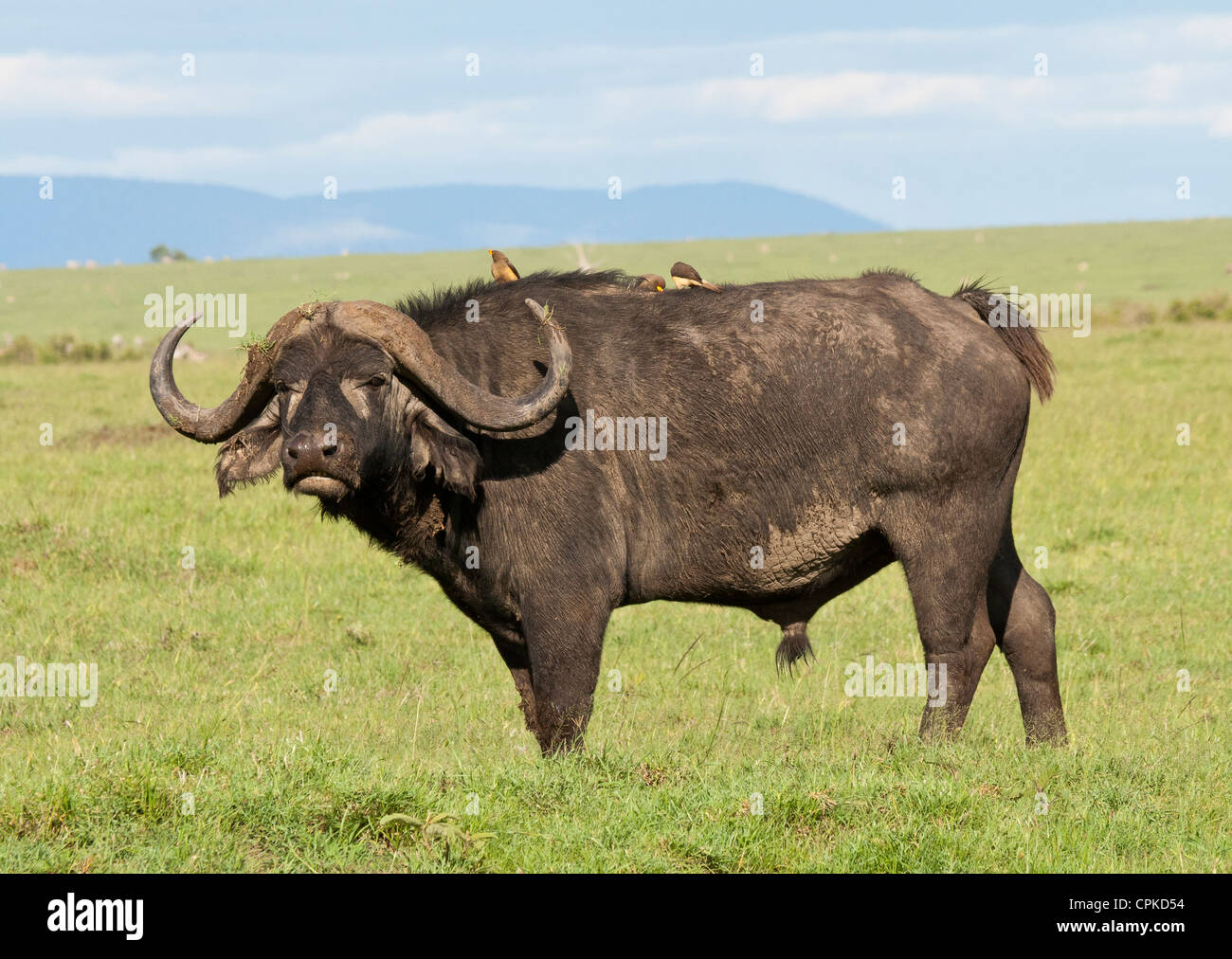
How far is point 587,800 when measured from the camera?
5863 mm

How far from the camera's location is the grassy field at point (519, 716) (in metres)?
5.44

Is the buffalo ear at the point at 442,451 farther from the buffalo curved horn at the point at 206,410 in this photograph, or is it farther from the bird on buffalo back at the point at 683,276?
the bird on buffalo back at the point at 683,276

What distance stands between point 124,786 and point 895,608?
7190 millimetres

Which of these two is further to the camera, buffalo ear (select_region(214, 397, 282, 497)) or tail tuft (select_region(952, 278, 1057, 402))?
tail tuft (select_region(952, 278, 1057, 402))

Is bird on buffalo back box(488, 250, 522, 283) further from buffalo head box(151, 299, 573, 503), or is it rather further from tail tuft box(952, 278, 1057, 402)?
tail tuft box(952, 278, 1057, 402)

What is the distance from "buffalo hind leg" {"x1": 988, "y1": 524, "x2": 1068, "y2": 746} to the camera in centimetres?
771

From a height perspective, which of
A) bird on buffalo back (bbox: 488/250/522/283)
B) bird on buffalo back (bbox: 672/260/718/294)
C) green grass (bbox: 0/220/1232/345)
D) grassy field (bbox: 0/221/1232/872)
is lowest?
grassy field (bbox: 0/221/1232/872)

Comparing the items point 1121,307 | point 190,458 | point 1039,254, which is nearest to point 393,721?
point 190,458

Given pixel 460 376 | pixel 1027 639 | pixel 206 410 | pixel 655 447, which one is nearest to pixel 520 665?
pixel 655 447

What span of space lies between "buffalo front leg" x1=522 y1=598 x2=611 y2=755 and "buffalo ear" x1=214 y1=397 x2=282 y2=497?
150 centimetres

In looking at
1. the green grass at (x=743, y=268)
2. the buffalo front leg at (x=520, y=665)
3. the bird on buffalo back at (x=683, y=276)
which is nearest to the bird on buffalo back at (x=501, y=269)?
the bird on buffalo back at (x=683, y=276)

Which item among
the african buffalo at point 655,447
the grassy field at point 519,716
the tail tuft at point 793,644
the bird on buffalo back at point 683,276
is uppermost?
the bird on buffalo back at point 683,276

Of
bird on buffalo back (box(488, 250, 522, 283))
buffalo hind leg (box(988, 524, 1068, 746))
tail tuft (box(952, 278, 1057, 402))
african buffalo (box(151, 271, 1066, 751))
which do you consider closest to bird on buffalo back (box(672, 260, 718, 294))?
african buffalo (box(151, 271, 1066, 751))
